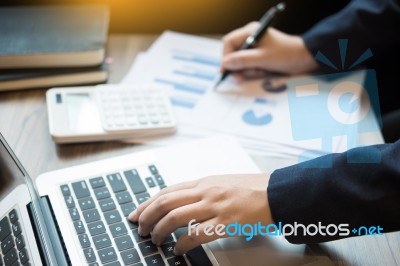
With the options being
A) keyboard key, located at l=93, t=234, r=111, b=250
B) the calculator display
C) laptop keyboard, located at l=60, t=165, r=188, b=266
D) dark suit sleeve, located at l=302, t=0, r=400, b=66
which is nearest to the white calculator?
the calculator display

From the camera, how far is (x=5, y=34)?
89cm

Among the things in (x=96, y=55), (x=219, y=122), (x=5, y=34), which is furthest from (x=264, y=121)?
(x=5, y=34)

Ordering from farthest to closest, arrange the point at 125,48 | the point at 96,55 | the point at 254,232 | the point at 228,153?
the point at 125,48, the point at 96,55, the point at 228,153, the point at 254,232

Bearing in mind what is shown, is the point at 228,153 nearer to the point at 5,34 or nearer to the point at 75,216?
the point at 75,216

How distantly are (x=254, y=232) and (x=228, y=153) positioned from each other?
169 millimetres

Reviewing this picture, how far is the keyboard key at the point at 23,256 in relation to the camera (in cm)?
57

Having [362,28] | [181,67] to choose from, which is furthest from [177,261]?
[362,28]

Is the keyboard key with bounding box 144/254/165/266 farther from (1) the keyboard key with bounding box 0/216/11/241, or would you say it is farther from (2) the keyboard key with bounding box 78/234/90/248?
(1) the keyboard key with bounding box 0/216/11/241

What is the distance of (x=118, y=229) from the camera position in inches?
24.6

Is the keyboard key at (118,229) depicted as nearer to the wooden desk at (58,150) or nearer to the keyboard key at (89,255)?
the keyboard key at (89,255)

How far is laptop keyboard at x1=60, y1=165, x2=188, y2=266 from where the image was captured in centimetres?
59

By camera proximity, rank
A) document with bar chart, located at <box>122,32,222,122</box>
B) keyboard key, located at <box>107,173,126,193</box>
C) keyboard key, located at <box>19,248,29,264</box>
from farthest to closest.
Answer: document with bar chart, located at <box>122,32,222,122</box>
keyboard key, located at <box>107,173,126,193</box>
keyboard key, located at <box>19,248,29,264</box>
